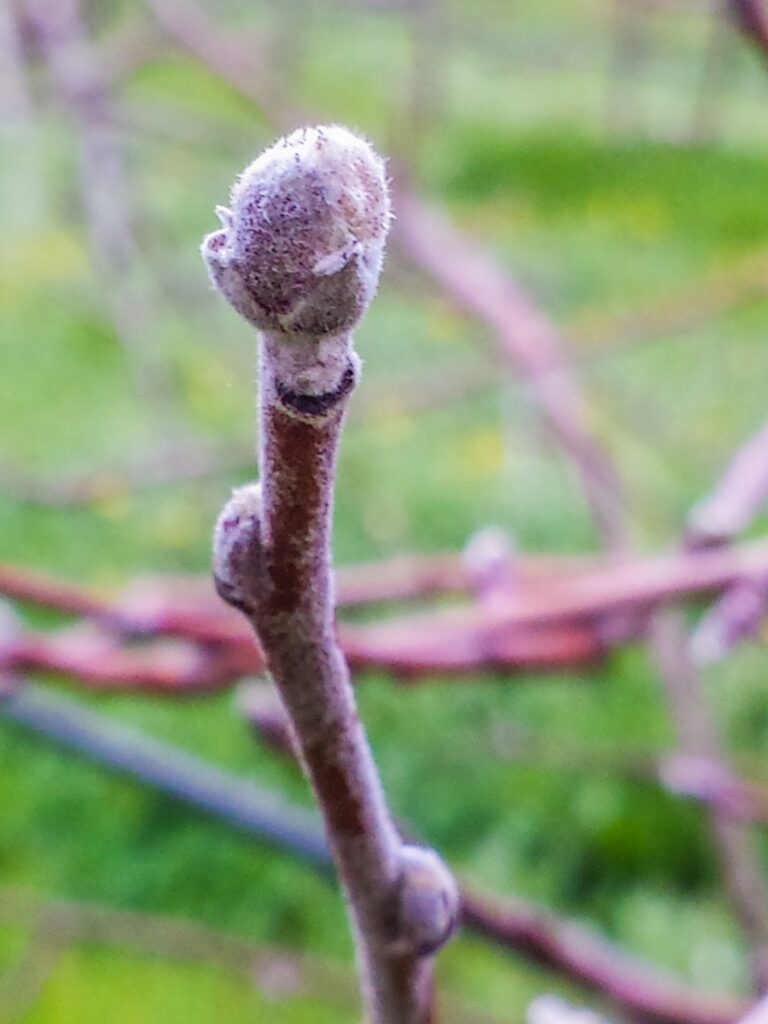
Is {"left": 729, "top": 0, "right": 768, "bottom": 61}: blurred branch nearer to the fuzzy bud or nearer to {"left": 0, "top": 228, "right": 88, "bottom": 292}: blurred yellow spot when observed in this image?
the fuzzy bud

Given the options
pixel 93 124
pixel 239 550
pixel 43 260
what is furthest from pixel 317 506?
pixel 43 260

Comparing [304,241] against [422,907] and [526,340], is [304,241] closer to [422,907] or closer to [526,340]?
[422,907]

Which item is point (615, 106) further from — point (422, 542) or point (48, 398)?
point (422, 542)

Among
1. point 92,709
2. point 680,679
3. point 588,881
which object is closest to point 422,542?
point 92,709

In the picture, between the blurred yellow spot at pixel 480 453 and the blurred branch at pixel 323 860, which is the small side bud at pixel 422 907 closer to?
the blurred branch at pixel 323 860

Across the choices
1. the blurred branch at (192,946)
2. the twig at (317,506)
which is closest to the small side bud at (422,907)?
the twig at (317,506)

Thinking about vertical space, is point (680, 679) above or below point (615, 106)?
above

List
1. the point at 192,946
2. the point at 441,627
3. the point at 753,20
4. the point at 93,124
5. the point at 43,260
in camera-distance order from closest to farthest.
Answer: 1. the point at 753,20
2. the point at 441,627
3. the point at 192,946
4. the point at 93,124
5. the point at 43,260
